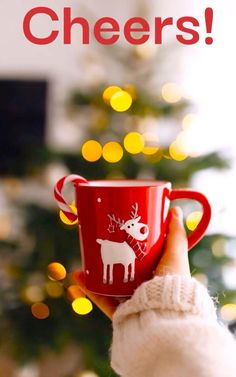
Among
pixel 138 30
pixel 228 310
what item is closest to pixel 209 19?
pixel 138 30

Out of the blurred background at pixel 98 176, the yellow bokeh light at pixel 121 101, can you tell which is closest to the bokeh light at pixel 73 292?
the blurred background at pixel 98 176

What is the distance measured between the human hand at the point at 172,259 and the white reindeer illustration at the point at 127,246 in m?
0.03

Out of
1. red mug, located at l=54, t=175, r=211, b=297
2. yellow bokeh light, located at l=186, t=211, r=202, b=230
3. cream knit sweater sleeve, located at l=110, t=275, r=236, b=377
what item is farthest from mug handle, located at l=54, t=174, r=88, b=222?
yellow bokeh light, located at l=186, t=211, r=202, b=230

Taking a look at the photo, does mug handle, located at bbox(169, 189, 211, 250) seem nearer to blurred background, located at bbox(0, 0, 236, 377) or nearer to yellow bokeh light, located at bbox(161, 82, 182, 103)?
blurred background, located at bbox(0, 0, 236, 377)

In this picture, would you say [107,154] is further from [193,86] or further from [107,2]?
[107,2]

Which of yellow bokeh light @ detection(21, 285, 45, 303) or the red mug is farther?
yellow bokeh light @ detection(21, 285, 45, 303)

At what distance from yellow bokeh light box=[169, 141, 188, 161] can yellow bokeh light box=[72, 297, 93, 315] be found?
1.33ft

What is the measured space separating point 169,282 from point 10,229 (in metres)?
0.97

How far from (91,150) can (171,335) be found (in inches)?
30.5

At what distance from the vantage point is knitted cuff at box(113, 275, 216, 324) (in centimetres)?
49

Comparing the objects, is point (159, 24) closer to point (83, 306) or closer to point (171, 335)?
point (83, 306)

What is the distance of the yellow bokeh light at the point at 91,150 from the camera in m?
1.17

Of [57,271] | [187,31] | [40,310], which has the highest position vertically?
[187,31]

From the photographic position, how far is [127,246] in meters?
0.54
